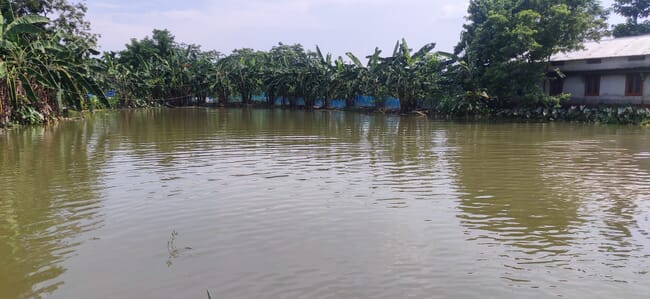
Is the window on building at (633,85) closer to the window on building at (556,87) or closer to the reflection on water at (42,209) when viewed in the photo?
the window on building at (556,87)

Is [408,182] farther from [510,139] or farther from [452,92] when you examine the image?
[452,92]

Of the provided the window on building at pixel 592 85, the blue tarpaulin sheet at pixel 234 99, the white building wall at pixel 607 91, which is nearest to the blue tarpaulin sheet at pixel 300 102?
the blue tarpaulin sheet at pixel 234 99

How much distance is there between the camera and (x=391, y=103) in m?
39.7

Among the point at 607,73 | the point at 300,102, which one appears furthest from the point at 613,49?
the point at 300,102

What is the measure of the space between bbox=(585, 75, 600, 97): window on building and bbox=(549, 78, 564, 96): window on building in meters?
1.53

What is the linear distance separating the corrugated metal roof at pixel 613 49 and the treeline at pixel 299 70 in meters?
1.08

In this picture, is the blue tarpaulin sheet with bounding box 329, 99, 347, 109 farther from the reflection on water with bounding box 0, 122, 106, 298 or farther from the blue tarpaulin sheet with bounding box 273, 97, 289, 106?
the reflection on water with bounding box 0, 122, 106, 298

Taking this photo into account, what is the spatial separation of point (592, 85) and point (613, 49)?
2.27 meters

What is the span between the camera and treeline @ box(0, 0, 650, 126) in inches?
818

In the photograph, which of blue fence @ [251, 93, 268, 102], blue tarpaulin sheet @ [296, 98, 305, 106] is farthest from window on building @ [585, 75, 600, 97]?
blue fence @ [251, 93, 268, 102]

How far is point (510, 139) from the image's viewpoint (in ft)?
56.2

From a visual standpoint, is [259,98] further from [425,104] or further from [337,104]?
[425,104]

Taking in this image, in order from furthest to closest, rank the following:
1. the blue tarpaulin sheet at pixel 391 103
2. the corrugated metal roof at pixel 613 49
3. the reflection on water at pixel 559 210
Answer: the blue tarpaulin sheet at pixel 391 103 < the corrugated metal roof at pixel 613 49 < the reflection on water at pixel 559 210

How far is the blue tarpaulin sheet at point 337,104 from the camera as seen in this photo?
1763 inches
